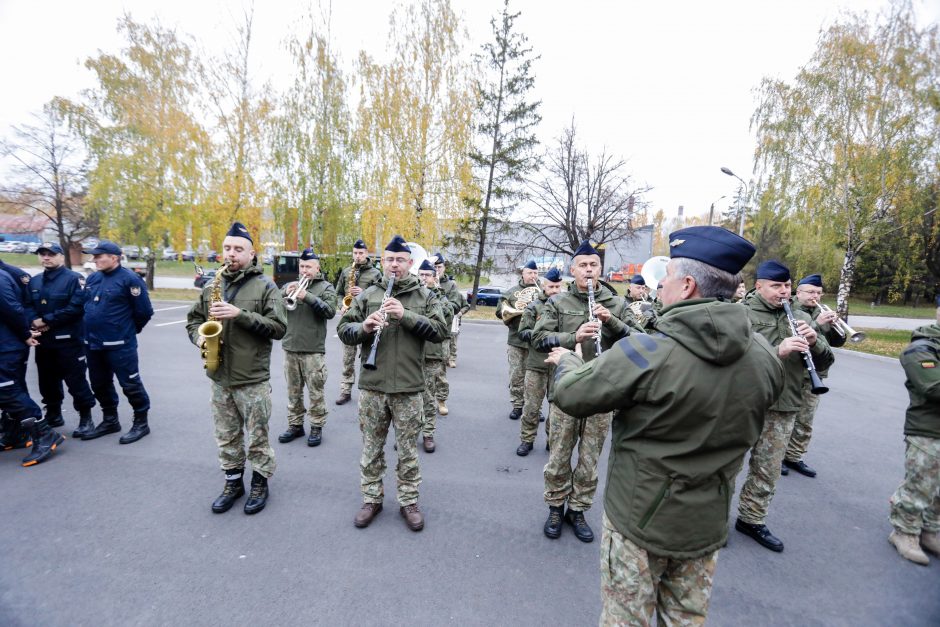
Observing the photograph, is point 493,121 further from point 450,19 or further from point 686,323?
point 686,323

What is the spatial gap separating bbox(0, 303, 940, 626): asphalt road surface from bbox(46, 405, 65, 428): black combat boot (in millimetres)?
154

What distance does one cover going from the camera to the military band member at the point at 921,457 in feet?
10.6

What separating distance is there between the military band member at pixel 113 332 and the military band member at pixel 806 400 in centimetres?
778

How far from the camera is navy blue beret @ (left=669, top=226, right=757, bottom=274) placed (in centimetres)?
167

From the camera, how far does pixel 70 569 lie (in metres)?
2.92

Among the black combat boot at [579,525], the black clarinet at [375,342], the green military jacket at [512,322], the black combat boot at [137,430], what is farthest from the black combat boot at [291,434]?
the black combat boot at [579,525]

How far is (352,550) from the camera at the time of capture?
324cm

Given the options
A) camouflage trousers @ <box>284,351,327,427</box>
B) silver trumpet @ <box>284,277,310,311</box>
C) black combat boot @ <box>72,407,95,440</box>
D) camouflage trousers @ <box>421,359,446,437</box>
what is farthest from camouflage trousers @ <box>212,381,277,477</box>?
black combat boot @ <box>72,407,95,440</box>

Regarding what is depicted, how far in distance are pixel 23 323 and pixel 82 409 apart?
1.26 metres

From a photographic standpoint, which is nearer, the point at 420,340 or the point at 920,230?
the point at 420,340

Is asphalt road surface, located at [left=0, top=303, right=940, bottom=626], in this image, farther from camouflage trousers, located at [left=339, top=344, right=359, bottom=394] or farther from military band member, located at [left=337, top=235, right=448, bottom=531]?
camouflage trousers, located at [left=339, top=344, right=359, bottom=394]

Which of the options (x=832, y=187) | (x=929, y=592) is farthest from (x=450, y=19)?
(x=929, y=592)

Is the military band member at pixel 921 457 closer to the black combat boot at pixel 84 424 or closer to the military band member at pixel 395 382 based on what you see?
the military band member at pixel 395 382

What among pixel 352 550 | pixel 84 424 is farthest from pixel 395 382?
pixel 84 424
